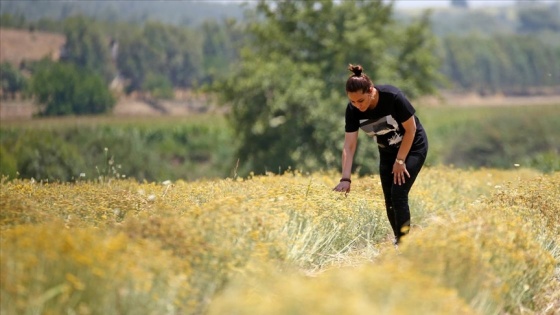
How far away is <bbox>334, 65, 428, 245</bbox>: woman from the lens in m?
7.70

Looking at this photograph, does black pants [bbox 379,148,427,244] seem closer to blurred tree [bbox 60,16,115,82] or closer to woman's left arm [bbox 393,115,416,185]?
woman's left arm [bbox 393,115,416,185]

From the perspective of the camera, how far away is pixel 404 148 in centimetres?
786

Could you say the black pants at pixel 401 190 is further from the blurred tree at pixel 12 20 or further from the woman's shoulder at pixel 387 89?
the blurred tree at pixel 12 20

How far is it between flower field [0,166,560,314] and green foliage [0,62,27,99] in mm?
61942

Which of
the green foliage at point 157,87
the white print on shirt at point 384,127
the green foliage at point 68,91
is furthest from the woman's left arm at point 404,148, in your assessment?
the green foliage at point 157,87

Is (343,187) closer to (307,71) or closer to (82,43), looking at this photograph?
(307,71)

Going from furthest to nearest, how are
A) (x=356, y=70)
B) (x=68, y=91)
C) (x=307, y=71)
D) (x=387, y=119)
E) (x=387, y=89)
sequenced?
(x=68, y=91) → (x=307, y=71) → (x=387, y=119) → (x=387, y=89) → (x=356, y=70)

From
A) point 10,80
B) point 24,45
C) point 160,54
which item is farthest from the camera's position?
point 160,54

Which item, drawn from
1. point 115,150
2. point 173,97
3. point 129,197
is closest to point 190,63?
point 173,97

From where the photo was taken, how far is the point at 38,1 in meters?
87.1

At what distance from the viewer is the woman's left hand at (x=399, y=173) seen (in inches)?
311

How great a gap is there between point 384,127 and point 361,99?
570 mm

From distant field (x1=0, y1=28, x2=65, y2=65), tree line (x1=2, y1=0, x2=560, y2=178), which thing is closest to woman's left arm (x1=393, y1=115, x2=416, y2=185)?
tree line (x1=2, y1=0, x2=560, y2=178)

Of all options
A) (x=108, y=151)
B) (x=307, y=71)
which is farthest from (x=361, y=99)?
(x=108, y=151)
